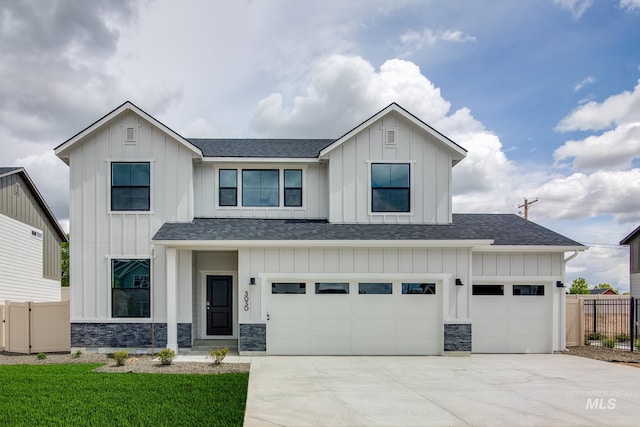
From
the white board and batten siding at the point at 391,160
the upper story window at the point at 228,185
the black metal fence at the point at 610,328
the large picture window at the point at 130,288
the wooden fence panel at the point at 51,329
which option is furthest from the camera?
the upper story window at the point at 228,185

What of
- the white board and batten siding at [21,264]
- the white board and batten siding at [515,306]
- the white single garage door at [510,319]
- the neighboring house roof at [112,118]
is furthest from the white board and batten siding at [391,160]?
the white board and batten siding at [21,264]

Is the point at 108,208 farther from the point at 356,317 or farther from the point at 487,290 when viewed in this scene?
the point at 487,290

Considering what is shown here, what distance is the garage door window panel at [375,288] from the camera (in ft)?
44.5

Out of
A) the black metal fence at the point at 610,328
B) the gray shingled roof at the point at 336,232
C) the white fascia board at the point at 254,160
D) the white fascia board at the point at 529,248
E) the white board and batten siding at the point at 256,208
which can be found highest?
the white fascia board at the point at 254,160

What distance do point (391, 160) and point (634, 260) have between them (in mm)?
19263

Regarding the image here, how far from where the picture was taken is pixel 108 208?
46.3 ft

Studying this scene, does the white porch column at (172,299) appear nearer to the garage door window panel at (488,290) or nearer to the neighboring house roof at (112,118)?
the neighboring house roof at (112,118)

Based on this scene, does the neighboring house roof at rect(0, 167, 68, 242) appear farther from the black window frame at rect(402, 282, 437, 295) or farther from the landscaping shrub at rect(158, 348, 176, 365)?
the black window frame at rect(402, 282, 437, 295)

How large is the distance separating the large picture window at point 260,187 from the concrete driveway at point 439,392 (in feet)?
16.0

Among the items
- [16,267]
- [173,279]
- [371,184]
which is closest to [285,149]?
[371,184]

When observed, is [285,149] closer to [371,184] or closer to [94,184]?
[371,184]

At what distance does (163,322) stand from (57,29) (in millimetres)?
8355

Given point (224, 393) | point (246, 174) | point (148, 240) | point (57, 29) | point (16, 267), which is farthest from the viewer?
point (16, 267)

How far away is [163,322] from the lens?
13641 millimetres
